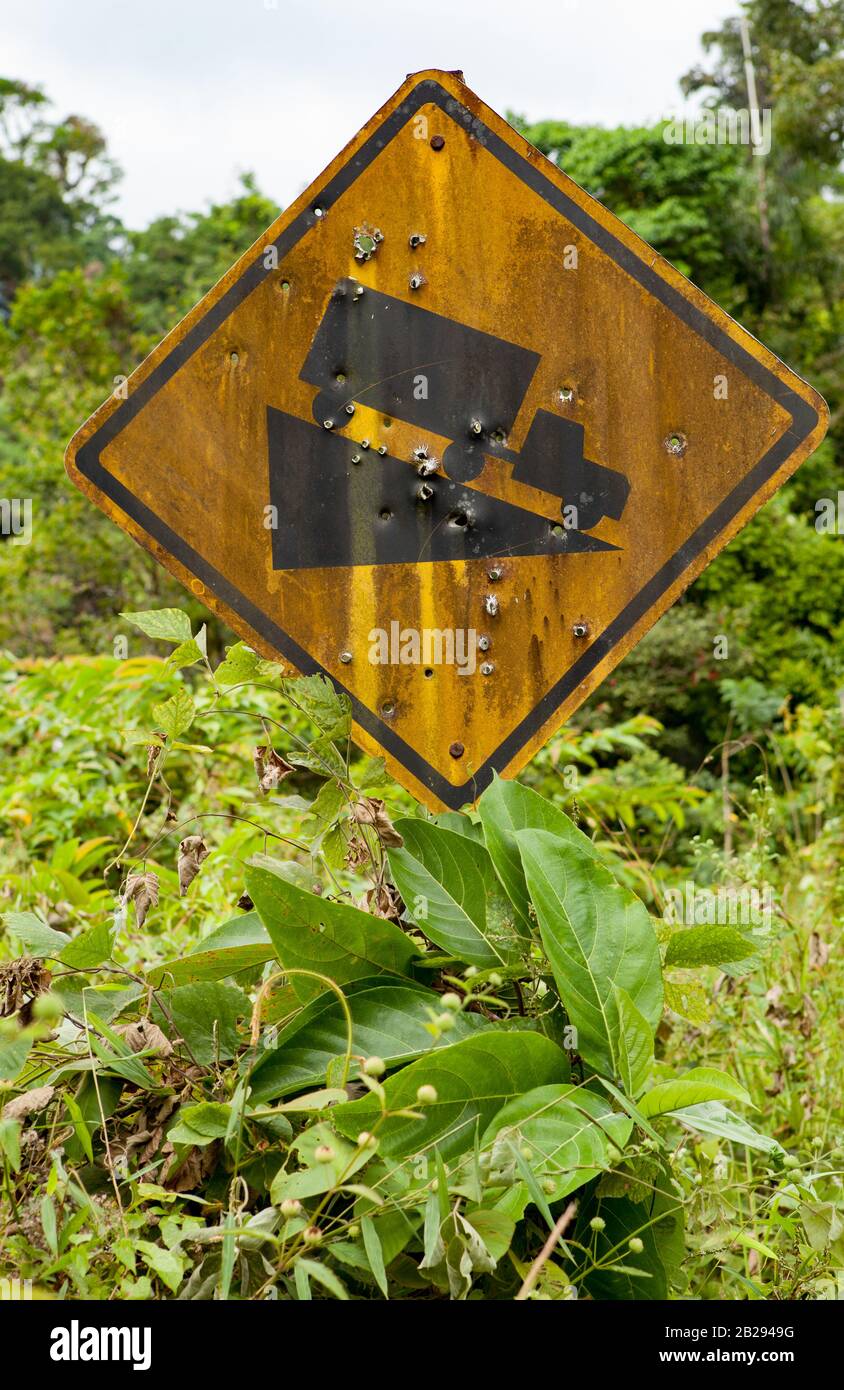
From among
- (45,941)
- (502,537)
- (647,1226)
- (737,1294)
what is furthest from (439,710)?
(737,1294)

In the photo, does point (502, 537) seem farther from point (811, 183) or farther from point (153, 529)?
point (811, 183)

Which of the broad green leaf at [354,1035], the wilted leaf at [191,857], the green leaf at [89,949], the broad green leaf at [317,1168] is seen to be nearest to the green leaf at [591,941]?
the broad green leaf at [354,1035]

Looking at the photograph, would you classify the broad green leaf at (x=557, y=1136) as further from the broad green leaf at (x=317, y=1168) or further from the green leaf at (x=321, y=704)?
the green leaf at (x=321, y=704)

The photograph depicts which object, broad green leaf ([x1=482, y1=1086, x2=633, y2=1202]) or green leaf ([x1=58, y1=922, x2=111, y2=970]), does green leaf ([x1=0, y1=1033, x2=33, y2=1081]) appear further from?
broad green leaf ([x1=482, y1=1086, x2=633, y2=1202])

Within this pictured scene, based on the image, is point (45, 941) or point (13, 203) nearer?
point (45, 941)

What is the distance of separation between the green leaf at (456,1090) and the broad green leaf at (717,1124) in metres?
0.18

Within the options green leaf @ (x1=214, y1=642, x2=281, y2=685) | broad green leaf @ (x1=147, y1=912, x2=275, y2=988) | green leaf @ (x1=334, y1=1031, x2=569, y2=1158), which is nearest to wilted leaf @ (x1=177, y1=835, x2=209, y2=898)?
broad green leaf @ (x1=147, y1=912, x2=275, y2=988)

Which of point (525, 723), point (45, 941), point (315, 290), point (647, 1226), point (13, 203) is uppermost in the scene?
point (13, 203)

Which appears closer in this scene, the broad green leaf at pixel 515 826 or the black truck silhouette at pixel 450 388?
the broad green leaf at pixel 515 826

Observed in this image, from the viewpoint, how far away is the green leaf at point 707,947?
151 cm

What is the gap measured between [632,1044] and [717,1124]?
0.16 meters

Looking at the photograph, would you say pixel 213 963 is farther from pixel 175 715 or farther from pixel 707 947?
pixel 707 947

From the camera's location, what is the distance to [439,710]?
1.82 m

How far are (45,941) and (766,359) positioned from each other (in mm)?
1289
